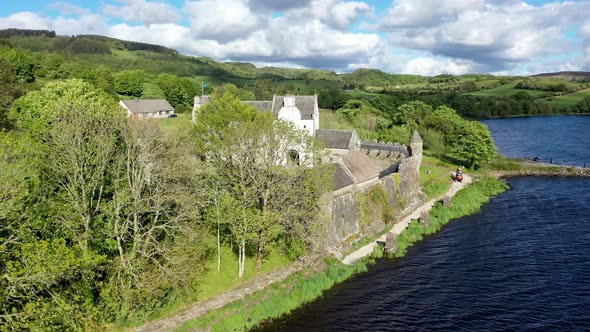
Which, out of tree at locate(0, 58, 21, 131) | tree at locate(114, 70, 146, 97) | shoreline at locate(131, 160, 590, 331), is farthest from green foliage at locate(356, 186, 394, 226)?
tree at locate(114, 70, 146, 97)

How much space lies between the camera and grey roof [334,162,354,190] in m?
40.0

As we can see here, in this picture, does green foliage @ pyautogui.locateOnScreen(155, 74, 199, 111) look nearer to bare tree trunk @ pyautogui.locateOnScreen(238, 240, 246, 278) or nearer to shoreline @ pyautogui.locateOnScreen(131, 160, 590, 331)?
shoreline @ pyautogui.locateOnScreen(131, 160, 590, 331)

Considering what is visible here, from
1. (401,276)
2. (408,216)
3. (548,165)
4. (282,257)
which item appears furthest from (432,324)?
(548,165)

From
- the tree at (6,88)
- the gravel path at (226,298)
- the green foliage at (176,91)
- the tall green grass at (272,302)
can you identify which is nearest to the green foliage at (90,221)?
the gravel path at (226,298)

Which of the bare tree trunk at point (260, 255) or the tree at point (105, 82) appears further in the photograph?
the tree at point (105, 82)

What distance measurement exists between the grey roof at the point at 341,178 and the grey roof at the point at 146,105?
6097 cm

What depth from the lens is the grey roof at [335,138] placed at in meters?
54.1

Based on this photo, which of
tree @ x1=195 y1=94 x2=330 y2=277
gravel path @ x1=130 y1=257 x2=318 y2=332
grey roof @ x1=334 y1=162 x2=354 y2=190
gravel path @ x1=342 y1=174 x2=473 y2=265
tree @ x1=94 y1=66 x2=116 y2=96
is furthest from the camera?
tree @ x1=94 y1=66 x2=116 y2=96

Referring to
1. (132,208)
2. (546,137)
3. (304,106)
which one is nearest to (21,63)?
(304,106)

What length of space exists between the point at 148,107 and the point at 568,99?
567ft

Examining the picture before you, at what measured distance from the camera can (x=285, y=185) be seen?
3203 cm

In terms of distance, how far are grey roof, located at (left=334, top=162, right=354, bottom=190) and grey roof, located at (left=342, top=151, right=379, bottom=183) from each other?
964 mm

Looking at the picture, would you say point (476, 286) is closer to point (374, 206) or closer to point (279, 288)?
point (374, 206)

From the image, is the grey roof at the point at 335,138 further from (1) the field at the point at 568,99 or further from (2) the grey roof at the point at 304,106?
(1) the field at the point at 568,99
